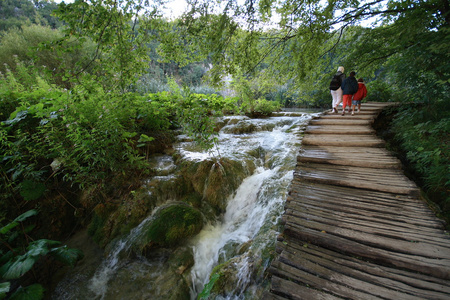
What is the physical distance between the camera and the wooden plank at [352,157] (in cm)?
313

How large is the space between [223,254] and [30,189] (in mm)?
3929

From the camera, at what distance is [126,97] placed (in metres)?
3.80

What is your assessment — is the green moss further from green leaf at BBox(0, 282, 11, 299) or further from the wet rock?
green leaf at BBox(0, 282, 11, 299)

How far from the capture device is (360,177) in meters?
2.84

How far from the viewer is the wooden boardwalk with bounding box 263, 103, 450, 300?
142 cm

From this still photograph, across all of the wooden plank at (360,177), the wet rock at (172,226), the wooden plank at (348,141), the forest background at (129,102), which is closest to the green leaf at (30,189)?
the forest background at (129,102)

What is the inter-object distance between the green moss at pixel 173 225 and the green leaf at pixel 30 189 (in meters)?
2.28

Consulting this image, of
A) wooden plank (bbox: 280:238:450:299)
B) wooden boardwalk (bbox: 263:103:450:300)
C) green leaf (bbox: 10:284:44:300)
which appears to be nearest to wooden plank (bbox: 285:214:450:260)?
wooden boardwalk (bbox: 263:103:450:300)

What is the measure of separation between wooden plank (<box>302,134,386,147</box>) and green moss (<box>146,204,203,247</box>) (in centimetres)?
324

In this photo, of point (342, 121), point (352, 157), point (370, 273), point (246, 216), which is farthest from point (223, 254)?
point (342, 121)

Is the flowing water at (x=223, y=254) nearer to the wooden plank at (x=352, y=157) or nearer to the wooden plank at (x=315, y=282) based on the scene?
the wooden plank at (x=315, y=282)

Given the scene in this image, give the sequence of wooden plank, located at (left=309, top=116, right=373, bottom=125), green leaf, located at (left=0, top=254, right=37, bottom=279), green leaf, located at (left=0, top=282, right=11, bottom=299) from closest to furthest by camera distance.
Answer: green leaf, located at (left=0, top=282, right=11, bottom=299)
green leaf, located at (left=0, top=254, right=37, bottom=279)
wooden plank, located at (left=309, top=116, right=373, bottom=125)

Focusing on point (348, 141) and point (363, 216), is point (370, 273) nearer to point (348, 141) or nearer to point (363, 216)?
point (363, 216)

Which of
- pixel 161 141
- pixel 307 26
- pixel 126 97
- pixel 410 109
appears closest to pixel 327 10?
pixel 307 26
